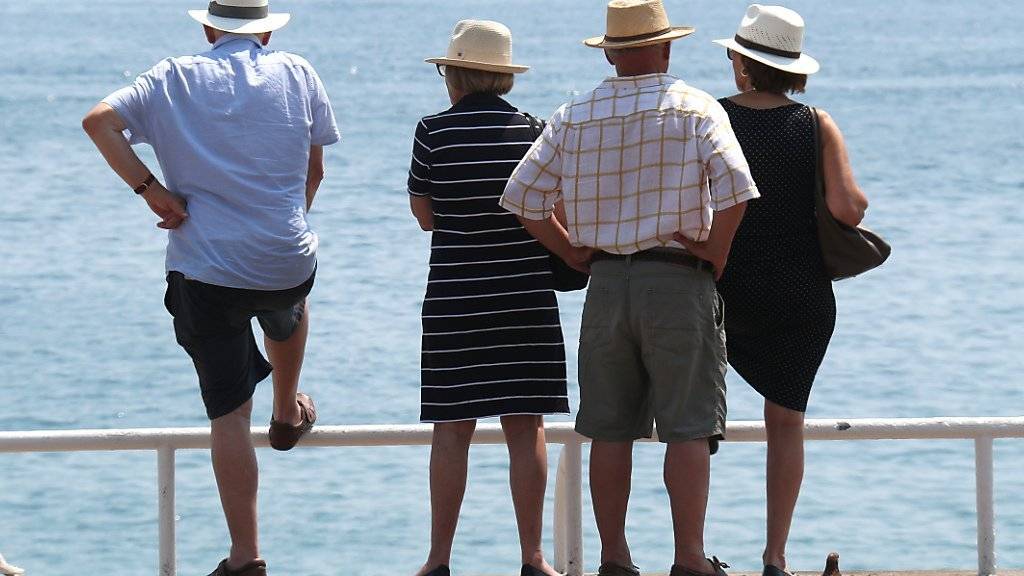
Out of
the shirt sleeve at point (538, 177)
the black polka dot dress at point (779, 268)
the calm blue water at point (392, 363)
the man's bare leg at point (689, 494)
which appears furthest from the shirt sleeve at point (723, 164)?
the calm blue water at point (392, 363)

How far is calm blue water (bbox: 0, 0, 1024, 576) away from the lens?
39.4 feet

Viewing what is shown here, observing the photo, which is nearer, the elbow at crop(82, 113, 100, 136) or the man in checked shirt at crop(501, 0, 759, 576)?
the man in checked shirt at crop(501, 0, 759, 576)

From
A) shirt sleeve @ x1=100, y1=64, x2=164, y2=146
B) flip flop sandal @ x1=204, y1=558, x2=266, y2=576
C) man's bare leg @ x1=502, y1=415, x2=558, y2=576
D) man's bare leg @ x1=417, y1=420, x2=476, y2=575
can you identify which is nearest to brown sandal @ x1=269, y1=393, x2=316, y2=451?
flip flop sandal @ x1=204, y1=558, x2=266, y2=576

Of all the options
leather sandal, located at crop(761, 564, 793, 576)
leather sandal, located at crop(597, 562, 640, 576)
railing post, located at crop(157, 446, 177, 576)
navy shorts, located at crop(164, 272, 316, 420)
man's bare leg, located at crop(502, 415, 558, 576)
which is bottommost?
railing post, located at crop(157, 446, 177, 576)

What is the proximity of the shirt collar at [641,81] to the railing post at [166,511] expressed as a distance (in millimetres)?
1675

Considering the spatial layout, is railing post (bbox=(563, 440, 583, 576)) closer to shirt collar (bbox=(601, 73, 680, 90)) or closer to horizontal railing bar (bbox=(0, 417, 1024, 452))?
horizontal railing bar (bbox=(0, 417, 1024, 452))

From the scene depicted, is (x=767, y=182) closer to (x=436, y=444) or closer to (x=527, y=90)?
(x=436, y=444)

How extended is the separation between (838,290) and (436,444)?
53.6 feet

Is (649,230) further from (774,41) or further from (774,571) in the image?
(774,571)

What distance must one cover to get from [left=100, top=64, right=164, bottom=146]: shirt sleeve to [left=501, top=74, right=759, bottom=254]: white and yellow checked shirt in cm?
92

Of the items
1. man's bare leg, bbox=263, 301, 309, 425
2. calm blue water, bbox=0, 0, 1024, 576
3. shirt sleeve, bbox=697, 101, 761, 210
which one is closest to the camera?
shirt sleeve, bbox=697, 101, 761, 210

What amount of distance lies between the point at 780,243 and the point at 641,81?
57cm

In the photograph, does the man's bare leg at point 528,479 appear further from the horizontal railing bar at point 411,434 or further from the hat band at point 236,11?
the hat band at point 236,11

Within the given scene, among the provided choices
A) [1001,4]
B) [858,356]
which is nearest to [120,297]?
[858,356]
